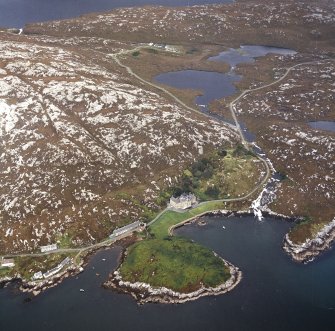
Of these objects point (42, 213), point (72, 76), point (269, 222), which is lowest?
point (269, 222)

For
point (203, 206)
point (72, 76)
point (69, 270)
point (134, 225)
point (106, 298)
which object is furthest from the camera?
point (72, 76)

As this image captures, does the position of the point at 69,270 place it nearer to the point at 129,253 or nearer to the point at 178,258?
the point at 129,253

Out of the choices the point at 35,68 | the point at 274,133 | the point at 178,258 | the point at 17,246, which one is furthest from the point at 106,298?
the point at 35,68

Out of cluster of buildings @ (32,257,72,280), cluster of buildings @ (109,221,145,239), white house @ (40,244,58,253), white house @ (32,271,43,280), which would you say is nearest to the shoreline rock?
cluster of buildings @ (32,257,72,280)

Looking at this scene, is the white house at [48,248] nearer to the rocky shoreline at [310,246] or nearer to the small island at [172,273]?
the small island at [172,273]

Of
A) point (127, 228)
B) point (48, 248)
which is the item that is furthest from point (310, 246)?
point (48, 248)

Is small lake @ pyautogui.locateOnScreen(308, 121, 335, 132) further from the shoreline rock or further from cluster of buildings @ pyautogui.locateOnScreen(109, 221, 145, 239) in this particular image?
the shoreline rock

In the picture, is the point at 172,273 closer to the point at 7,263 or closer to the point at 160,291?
the point at 160,291
